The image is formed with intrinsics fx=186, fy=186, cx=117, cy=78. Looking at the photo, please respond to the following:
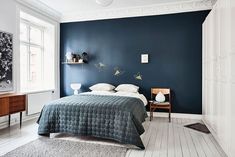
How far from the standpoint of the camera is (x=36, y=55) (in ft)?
17.8

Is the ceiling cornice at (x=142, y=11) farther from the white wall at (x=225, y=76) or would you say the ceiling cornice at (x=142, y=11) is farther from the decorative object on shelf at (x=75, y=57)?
the white wall at (x=225, y=76)

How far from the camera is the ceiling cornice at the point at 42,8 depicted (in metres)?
4.45

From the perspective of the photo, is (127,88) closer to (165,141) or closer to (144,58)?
(144,58)

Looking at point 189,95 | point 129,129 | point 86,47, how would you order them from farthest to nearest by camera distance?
point 86,47
point 189,95
point 129,129

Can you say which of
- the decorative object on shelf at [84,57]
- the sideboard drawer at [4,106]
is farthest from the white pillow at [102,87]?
the sideboard drawer at [4,106]

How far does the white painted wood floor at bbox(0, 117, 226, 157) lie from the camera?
8.87 feet

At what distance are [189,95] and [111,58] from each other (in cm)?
233

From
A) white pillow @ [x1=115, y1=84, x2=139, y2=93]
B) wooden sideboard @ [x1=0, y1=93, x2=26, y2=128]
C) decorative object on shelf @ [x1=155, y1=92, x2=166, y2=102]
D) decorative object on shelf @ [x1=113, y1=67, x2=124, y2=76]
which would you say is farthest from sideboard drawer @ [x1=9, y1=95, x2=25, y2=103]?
decorative object on shelf @ [x1=155, y1=92, x2=166, y2=102]

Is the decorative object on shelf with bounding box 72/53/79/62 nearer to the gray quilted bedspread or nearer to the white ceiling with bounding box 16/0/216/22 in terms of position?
the white ceiling with bounding box 16/0/216/22

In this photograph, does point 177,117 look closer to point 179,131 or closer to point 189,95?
point 189,95

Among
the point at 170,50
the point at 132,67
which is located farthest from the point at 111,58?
the point at 170,50

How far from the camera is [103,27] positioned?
17.7 ft

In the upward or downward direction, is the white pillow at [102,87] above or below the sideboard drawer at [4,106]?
above

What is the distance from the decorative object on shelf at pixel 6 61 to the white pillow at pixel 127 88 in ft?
8.23
